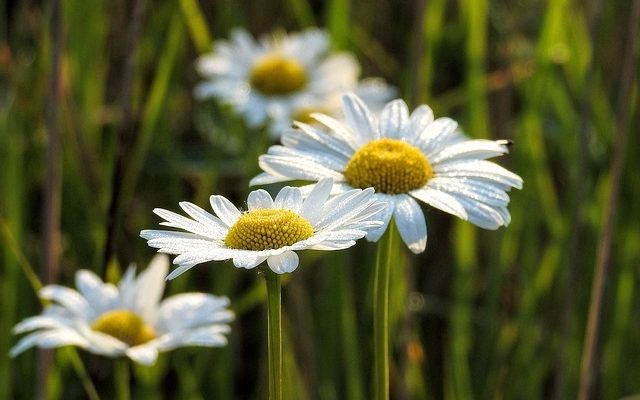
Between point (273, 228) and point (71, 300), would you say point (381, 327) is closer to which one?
point (273, 228)

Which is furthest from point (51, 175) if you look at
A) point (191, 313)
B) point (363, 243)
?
point (363, 243)

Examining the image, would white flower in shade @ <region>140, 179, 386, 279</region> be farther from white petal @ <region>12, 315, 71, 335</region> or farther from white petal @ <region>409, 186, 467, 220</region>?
white petal @ <region>12, 315, 71, 335</region>

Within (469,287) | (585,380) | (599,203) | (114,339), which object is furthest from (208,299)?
(599,203)

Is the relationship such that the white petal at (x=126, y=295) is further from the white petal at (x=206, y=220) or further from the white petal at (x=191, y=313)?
the white petal at (x=206, y=220)

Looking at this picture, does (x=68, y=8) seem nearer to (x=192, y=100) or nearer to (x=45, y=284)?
(x=192, y=100)

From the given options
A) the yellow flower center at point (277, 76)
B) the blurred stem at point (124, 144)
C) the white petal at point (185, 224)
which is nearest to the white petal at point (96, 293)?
the blurred stem at point (124, 144)

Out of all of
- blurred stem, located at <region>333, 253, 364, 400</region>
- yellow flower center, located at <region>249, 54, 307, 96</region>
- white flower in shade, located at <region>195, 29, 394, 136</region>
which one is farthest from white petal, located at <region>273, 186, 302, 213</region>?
yellow flower center, located at <region>249, 54, 307, 96</region>
